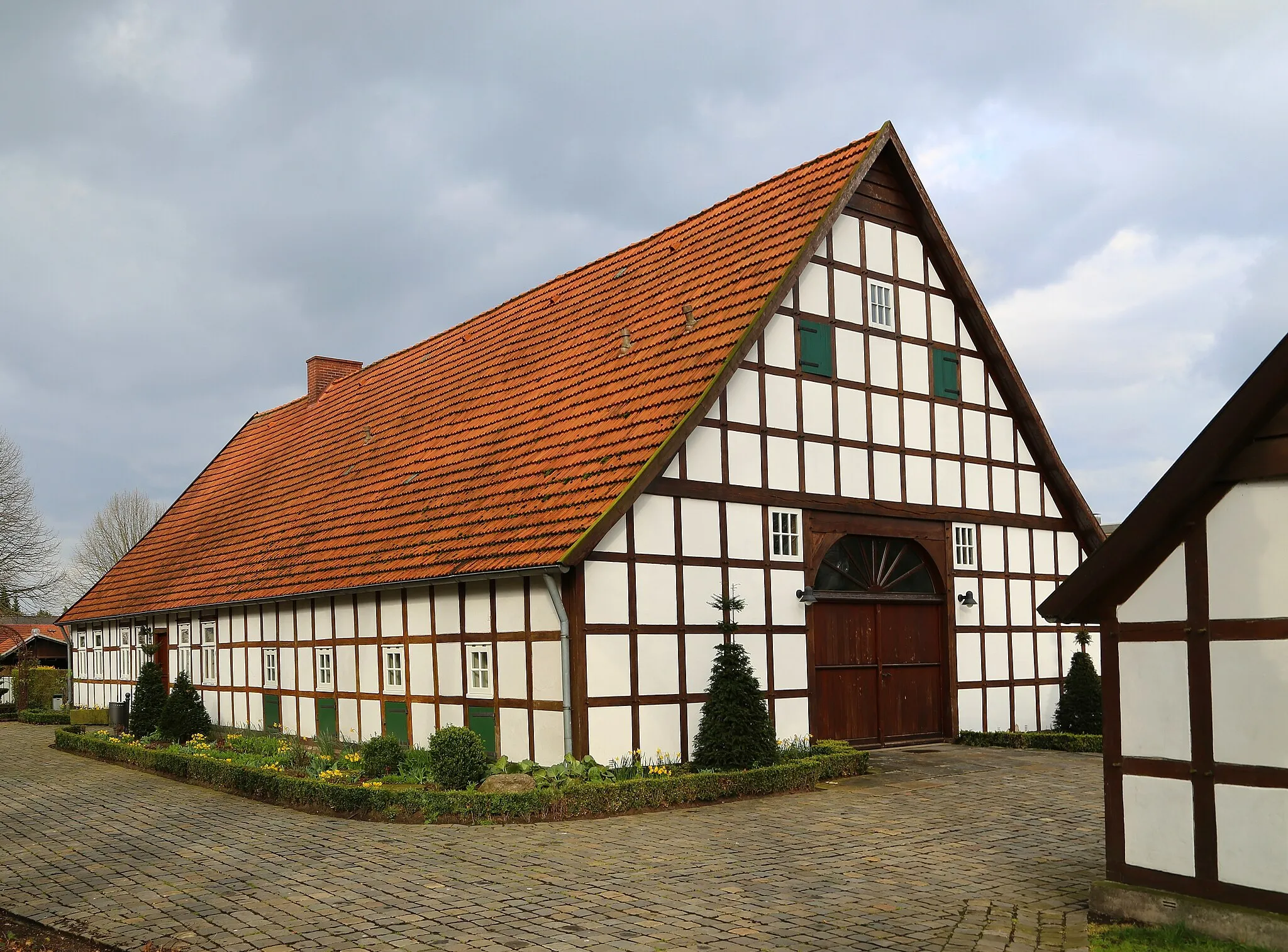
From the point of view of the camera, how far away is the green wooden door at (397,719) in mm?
18703

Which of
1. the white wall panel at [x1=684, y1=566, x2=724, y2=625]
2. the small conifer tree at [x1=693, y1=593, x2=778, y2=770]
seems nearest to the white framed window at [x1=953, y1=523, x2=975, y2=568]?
the white wall panel at [x1=684, y1=566, x2=724, y2=625]

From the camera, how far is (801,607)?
1803cm

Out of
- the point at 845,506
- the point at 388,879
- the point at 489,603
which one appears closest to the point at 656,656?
the point at 489,603

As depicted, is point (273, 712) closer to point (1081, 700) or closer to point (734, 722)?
point (734, 722)

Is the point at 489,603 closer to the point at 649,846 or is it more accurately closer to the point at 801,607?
the point at 801,607

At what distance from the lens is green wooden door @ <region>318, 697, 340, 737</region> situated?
67.9 feet

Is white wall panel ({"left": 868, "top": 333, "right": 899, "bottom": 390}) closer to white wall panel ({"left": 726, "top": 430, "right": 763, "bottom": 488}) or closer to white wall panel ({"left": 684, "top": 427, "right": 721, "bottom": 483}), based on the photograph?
white wall panel ({"left": 726, "top": 430, "right": 763, "bottom": 488})

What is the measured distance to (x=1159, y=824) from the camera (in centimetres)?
834

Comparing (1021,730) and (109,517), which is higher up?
(109,517)

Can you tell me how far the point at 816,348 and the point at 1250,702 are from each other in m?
11.3

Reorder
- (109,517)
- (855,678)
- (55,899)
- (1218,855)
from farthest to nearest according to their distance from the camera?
(109,517) < (855,678) < (55,899) < (1218,855)

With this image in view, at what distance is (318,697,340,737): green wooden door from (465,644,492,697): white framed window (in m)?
4.54

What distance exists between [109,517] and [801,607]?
57338 mm

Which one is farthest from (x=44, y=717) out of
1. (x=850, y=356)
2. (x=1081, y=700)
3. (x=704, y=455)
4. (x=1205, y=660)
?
(x=1205, y=660)
